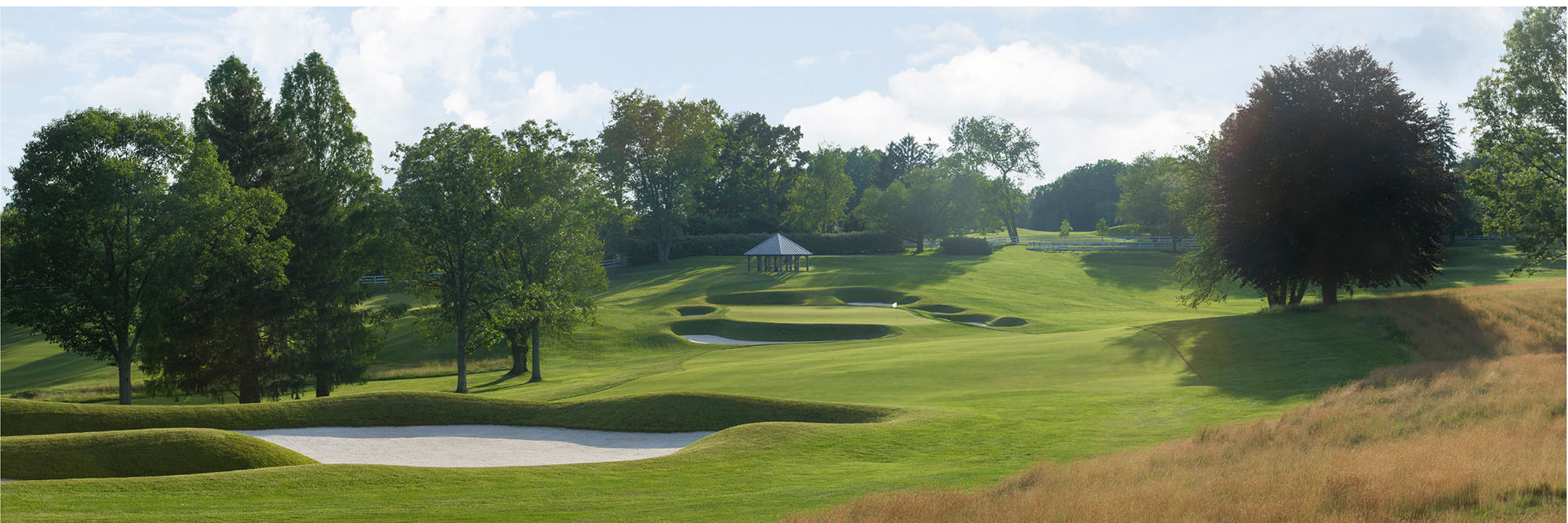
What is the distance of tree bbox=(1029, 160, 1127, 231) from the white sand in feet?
476

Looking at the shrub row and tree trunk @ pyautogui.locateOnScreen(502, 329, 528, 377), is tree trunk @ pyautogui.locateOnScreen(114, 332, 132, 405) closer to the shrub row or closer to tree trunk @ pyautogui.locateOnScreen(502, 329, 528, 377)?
tree trunk @ pyautogui.locateOnScreen(502, 329, 528, 377)

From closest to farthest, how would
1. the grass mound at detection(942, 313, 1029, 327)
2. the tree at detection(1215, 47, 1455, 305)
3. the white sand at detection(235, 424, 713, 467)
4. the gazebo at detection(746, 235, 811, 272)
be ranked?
the white sand at detection(235, 424, 713, 467) → the tree at detection(1215, 47, 1455, 305) → the grass mound at detection(942, 313, 1029, 327) → the gazebo at detection(746, 235, 811, 272)

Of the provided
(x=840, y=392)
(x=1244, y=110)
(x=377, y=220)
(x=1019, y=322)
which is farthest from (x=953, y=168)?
(x=840, y=392)

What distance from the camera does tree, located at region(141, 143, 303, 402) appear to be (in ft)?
103

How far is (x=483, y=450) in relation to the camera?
19672 mm

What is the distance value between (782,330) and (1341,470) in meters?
37.0

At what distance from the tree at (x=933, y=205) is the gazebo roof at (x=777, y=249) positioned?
18731 mm

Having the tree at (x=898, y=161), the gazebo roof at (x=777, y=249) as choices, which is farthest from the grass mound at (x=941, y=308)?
the tree at (x=898, y=161)

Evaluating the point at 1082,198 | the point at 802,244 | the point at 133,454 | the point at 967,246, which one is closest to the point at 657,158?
the point at 802,244

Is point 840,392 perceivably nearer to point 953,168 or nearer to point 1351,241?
point 1351,241

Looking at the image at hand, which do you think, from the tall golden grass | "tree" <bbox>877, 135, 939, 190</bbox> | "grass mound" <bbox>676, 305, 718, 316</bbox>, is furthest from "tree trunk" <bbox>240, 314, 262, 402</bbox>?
"tree" <bbox>877, 135, 939, 190</bbox>

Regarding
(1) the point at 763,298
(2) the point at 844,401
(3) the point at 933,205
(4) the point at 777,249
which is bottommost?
(2) the point at 844,401

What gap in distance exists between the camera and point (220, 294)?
3466cm

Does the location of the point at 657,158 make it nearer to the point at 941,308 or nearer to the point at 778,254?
the point at 778,254
